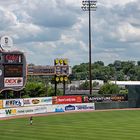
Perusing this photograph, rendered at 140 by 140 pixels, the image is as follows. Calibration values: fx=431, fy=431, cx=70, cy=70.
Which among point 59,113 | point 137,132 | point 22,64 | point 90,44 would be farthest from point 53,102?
point 137,132

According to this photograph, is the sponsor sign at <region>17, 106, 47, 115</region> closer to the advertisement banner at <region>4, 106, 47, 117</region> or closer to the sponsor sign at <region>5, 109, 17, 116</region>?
the advertisement banner at <region>4, 106, 47, 117</region>

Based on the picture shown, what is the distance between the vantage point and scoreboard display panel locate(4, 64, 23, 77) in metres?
53.8

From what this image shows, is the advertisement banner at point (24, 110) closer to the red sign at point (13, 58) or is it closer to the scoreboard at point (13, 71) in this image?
the scoreboard at point (13, 71)

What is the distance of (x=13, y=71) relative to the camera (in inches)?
2136

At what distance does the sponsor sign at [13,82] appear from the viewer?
177 feet

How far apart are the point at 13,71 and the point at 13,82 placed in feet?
4.54

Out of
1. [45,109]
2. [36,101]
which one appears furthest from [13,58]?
[45,109]

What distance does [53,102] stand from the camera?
197ft

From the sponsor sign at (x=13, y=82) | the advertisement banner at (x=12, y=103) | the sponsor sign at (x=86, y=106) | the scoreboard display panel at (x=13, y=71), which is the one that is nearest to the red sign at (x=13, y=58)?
the scoreboard display panel at (x=13, y=71)

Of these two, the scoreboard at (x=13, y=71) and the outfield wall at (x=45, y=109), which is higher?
the scoreboard at (x=13, y=71)

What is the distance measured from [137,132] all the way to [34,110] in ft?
81.0

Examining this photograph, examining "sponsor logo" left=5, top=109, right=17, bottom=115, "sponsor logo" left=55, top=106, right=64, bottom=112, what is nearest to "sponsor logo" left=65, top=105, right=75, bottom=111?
"sponsor logo" left=55, top=106, right=64, bottom=112

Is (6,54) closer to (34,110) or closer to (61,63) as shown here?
(34,110)

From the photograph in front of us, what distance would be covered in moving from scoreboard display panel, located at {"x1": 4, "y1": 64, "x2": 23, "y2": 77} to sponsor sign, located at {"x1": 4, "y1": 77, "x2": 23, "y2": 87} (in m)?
0.51
